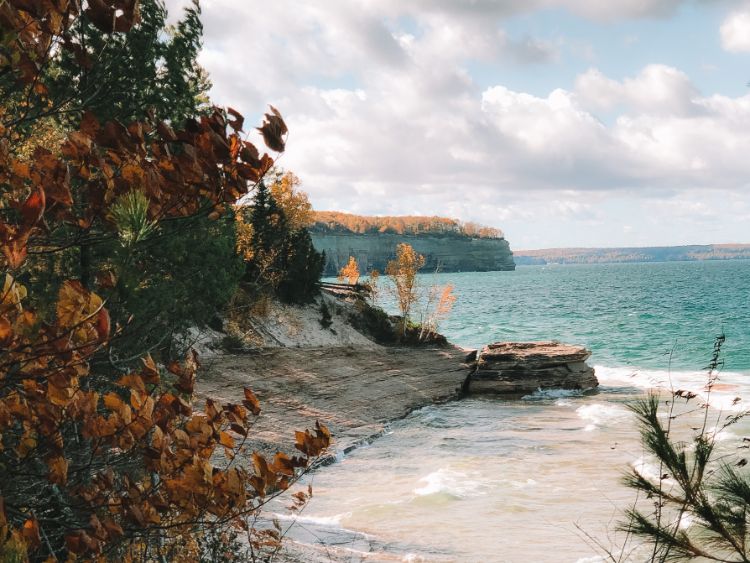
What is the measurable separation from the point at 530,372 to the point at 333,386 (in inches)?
351

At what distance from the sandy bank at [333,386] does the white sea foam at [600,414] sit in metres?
5.32

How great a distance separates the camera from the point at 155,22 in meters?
11.4

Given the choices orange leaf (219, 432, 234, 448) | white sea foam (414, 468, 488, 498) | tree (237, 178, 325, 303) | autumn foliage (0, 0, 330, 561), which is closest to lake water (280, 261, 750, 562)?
white sea foam (414, 468, 488, 498)

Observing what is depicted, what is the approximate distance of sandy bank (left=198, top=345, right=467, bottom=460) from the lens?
18875 mm

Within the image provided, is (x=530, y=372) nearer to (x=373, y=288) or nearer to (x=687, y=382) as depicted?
(x=687, y=382)

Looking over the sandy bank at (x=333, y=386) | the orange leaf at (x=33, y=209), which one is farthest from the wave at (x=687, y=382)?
the orange leaf at (x=33, y=209)

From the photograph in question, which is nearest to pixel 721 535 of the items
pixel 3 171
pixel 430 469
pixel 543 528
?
pixel 3 171

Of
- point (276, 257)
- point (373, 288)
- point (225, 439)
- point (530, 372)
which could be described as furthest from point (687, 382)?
point (225, 439)

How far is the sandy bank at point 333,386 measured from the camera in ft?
61.9

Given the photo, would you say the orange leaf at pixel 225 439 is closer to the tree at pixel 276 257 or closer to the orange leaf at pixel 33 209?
the orange leaf at pixel 33 209

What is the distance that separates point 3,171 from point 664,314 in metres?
67.1

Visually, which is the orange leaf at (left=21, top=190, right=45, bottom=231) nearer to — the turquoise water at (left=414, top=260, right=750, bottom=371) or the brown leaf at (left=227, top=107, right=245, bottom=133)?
A: the brown leaf at (left=227, top=107, right=245, bottom=133)

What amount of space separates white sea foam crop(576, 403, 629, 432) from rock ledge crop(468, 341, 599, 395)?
2.84 metres

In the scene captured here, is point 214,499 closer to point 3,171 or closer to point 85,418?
point 85,418
